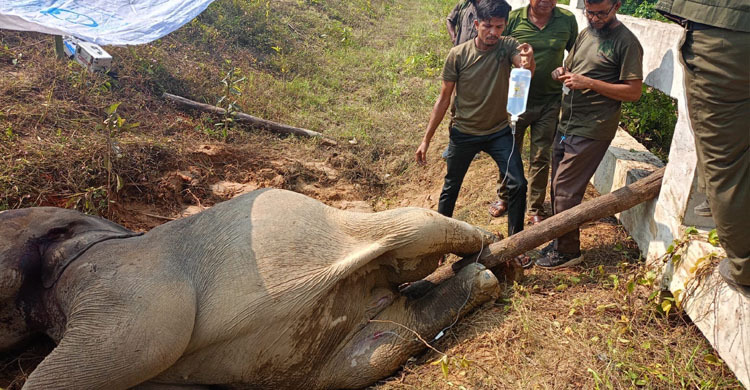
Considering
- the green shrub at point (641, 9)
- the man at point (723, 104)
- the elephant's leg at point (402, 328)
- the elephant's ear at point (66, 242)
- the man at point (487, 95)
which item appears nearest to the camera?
the man at point (723, 104)

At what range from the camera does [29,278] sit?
9.76ft

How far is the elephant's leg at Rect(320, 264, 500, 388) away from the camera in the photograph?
3270 mm

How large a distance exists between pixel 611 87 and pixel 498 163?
38.4 inches

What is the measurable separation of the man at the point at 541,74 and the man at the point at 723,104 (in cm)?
184

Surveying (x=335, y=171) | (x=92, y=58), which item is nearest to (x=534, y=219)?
(x=335, y=171)

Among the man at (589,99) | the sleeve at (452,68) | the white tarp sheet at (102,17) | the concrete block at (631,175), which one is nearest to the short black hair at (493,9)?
the sleeve at (452,68)

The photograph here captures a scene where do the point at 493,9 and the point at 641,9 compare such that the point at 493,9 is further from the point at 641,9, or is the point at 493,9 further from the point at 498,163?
the point at 641,9

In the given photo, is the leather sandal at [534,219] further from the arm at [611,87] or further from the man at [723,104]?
A: the man at [723,104]

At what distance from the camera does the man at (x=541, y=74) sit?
4.57 m

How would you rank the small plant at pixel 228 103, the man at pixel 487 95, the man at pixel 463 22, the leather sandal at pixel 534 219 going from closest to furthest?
the man at pixel 487 95 → the leather sandal at pixel 534 219 → the man at pixel 463 22 → the small plant at pixel 228 103

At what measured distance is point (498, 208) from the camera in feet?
16.6

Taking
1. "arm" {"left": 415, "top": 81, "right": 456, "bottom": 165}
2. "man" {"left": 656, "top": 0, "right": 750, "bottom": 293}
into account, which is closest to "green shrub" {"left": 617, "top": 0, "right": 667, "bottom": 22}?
"arm" {"left": 415, "top": 81, "right": 456, "bottom": 165}

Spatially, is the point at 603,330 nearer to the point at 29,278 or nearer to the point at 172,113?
the point at 29,278

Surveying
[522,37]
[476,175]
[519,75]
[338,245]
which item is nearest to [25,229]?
[338,245]
